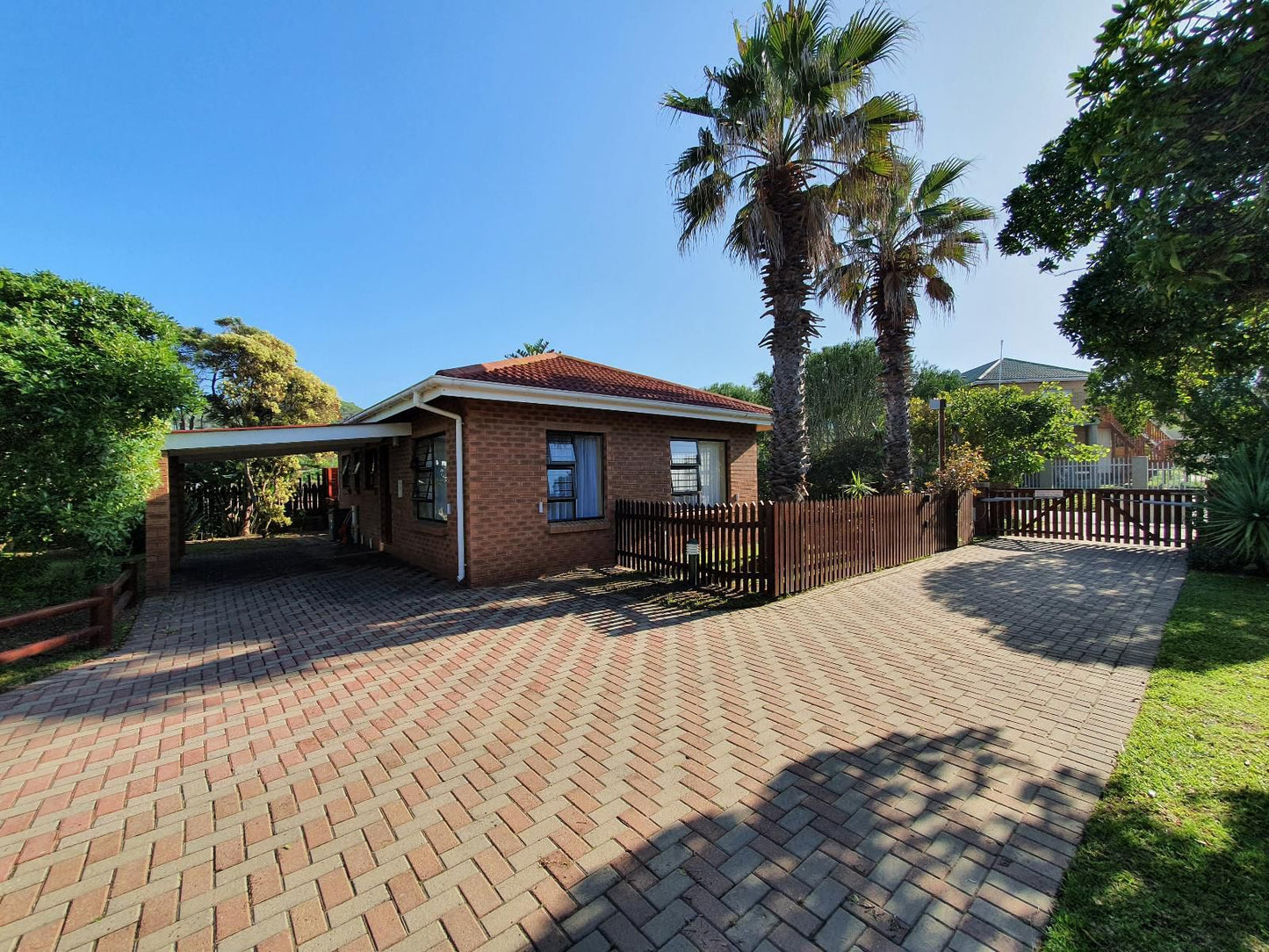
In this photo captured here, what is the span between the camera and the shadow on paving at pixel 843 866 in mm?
2041

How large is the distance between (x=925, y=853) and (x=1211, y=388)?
15.1 metres

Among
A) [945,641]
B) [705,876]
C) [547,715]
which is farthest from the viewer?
[945,641]

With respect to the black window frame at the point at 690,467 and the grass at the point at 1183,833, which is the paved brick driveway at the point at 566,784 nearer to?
the grass at the point at 1183,833

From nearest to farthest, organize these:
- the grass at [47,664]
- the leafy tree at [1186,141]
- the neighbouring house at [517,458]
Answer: the leafy tree at [1186,141] < the grass at [47,664] < the neighbouring house at [517,458]

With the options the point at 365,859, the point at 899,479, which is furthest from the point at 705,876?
the point at 899,479

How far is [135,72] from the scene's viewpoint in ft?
26.2

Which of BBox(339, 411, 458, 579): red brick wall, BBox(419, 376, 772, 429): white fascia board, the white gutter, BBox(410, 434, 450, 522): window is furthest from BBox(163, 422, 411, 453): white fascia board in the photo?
BBox(419, 376, 772, 429): white fascia board

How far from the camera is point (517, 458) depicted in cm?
903

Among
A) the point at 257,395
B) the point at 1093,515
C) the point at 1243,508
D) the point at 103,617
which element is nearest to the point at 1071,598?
the point at 1243,508

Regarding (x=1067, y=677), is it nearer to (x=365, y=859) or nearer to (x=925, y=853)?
(x=925, y=853)

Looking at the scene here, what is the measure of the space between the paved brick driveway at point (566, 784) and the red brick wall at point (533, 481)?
105 inches

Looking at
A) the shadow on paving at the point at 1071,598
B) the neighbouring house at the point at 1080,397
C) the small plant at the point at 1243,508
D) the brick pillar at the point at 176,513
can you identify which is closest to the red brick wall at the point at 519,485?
the brick pillar at the point at 176,513

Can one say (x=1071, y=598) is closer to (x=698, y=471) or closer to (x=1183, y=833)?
(x=1183, y=833)

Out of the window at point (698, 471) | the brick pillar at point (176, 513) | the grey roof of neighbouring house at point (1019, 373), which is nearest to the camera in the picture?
the brick pillar at point (176, 513)
